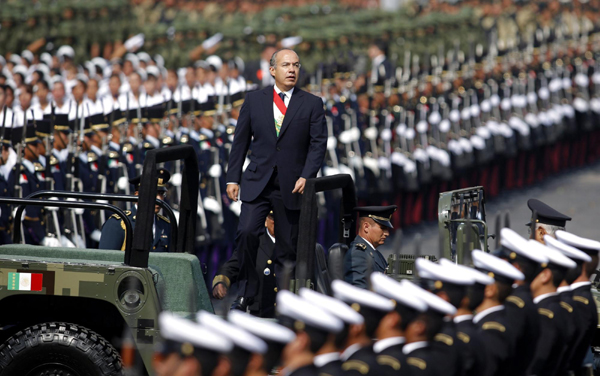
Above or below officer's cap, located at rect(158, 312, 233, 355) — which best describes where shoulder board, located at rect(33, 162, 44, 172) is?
below

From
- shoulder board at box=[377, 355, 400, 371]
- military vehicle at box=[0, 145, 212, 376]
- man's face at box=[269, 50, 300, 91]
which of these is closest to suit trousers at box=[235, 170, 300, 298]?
man's face at box=[269, 50, 300, 91]

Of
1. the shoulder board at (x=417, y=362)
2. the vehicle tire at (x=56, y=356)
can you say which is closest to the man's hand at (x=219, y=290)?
the vehicle tire at (x=56, y=356)

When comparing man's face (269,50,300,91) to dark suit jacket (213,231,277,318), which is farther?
dark suit jacket (213,231,277,318)

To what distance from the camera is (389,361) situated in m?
4.69

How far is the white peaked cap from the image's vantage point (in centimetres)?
546

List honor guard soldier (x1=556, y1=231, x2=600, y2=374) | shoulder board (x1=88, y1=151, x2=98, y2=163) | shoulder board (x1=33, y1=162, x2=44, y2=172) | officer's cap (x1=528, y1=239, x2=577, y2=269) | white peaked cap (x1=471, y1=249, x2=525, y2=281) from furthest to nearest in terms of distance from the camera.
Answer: shoulder board (x1=88, y1=151, x2=98, y2=163) → shoulder board (x1=33, y1=162, x2=44, y2=172) → honor guard soldier (x1=556, y1=231, x2=600, y2=374) → officer's cap (x1=528, y1=239, x2=577, y2=269) → white peaked cap (x1=471, y1=249, x2=525, y2=281)

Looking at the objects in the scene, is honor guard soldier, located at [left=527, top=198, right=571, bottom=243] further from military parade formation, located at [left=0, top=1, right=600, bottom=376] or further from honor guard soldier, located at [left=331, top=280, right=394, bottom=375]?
honor guard soldier, located at [left=331, top=280, right=394, bottom=375]

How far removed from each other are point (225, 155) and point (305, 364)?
23.8ft

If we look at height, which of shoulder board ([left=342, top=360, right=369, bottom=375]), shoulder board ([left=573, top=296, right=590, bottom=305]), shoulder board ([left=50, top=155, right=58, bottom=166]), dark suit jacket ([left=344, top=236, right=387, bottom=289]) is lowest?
shoulder board ([left=50, top=155, right=58, bottom=166])

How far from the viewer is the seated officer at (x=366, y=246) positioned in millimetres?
6727

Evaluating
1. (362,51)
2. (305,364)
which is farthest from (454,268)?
(362,51)

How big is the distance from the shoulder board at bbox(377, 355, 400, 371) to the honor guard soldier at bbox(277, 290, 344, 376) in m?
0.29

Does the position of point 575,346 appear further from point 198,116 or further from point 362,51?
point 362,51

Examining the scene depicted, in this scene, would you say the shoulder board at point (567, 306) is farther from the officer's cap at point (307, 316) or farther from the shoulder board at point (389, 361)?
the officer's cap at point (307, 316)
